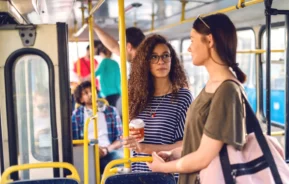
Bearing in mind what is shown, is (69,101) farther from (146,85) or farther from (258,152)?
(258,152)

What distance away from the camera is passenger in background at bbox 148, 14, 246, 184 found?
4.61 feet

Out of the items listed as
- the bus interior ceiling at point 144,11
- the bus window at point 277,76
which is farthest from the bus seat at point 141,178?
the bus window at point 277,76

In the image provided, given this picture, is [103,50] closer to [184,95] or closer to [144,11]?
[144,11]

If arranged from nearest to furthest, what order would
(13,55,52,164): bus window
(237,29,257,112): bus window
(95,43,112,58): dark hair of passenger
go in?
(13,55,52,164): bus window → (237,29,257,112): bus window → (95,43,112,58): dark hair of passenger

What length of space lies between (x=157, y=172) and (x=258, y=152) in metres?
0.57

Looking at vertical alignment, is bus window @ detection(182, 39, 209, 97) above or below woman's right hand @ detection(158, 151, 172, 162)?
above

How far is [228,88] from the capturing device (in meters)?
1.42

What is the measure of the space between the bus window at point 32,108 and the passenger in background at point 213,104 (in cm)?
85

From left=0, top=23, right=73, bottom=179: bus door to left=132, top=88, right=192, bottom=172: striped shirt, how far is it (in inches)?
17.4

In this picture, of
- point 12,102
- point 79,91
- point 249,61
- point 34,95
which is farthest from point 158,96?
point 249,61

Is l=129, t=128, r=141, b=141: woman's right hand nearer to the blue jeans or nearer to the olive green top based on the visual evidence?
the olive green top

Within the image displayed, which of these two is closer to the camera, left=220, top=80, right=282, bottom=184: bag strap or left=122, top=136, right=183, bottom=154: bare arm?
left=220, top=80, right=282, bottom=184: bag strap

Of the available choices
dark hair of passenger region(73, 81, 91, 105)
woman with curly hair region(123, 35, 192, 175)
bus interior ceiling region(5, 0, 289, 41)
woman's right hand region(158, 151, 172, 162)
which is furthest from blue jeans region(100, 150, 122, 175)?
woman's right hand region(158, 151, 172, 162)

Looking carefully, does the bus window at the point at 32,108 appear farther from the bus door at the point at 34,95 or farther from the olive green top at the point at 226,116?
the olive green top at the point at 226,116
